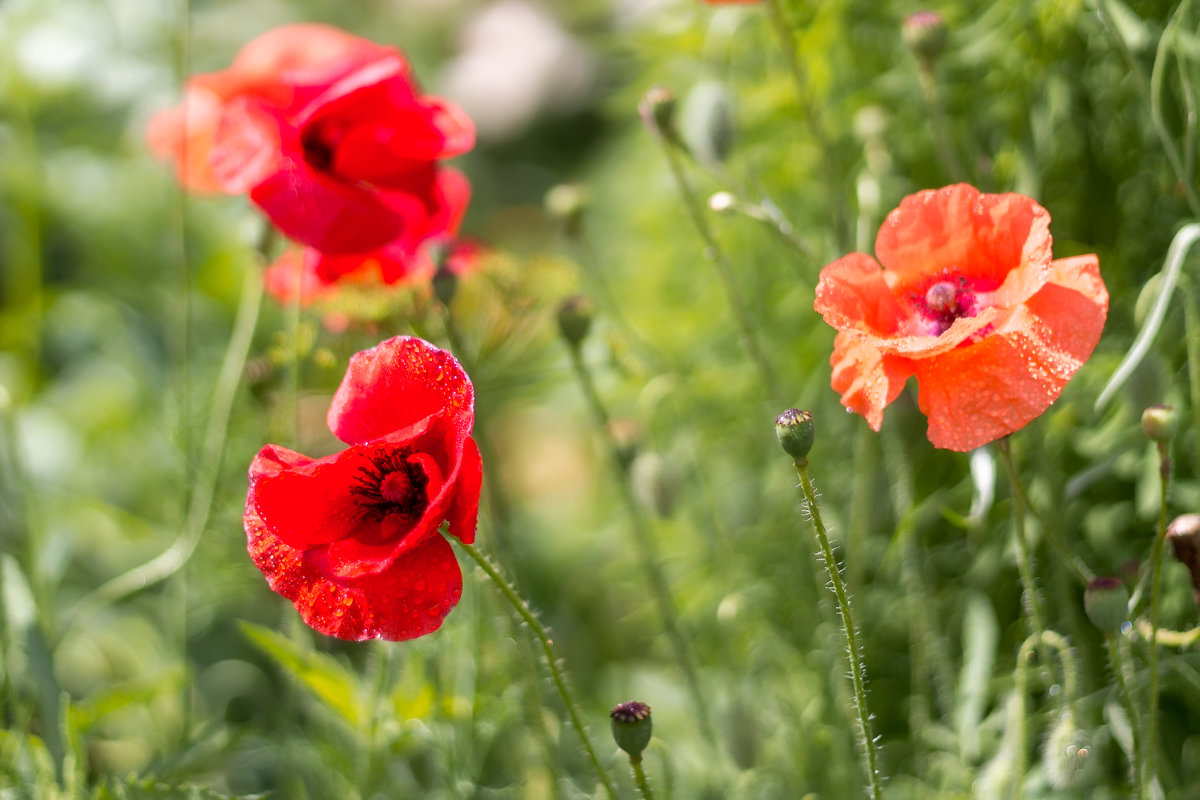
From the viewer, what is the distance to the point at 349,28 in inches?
127

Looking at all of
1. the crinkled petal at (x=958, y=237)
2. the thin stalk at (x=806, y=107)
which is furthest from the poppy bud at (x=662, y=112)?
the crinkled petal at (x=958, y=237)

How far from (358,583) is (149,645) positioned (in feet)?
3.14

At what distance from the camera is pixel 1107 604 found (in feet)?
2.15

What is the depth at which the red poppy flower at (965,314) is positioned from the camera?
2.00 feet

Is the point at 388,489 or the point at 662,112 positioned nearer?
the point at 388,489

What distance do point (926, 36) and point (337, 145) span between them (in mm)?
442

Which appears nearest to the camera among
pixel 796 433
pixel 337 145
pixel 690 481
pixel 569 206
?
pixel 796 433

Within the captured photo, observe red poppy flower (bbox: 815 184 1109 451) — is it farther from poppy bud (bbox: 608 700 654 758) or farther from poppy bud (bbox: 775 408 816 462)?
poppy bud (bbox: 608 700 654 758)

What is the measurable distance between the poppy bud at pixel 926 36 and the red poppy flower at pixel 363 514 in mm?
411

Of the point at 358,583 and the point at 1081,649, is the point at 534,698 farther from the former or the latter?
the point at 1081,649

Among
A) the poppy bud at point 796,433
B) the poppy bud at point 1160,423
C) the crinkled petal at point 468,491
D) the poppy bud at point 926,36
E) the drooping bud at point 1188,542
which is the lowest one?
the drooping bud at point 1188,542

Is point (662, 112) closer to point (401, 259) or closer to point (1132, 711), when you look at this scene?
point (401, 259)

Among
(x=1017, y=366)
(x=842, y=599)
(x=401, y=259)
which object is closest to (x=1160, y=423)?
(x=1017, y=366)

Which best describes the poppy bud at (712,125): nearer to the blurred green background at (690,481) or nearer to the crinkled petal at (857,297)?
the blurred green background at (690,481)
